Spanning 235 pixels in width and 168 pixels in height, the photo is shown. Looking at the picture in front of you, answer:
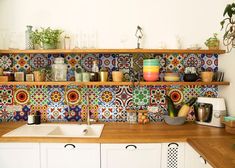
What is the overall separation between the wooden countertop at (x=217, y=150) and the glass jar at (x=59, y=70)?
149 centimetres

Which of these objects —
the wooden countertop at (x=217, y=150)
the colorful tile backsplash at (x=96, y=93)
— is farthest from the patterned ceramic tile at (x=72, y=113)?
the wooden countertop at (x=217, y=150)

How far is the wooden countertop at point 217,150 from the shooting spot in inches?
51.1

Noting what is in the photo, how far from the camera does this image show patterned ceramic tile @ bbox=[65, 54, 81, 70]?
239 cm

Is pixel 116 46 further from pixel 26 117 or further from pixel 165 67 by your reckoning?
pixel 26 117

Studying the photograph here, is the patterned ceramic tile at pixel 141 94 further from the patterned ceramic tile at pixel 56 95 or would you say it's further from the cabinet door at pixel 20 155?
the cabinet door at pixel 20 155

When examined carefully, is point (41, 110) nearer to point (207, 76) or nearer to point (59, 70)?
point (59, 70)

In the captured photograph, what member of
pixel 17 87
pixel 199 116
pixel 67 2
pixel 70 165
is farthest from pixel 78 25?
pixel 199 116

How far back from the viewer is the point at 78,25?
238 centimetres

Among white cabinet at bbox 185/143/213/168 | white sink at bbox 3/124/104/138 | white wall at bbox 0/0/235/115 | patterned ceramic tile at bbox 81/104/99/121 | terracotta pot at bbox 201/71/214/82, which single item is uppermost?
white wall at bbox 0/0/235/115

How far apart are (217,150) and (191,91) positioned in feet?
3.32

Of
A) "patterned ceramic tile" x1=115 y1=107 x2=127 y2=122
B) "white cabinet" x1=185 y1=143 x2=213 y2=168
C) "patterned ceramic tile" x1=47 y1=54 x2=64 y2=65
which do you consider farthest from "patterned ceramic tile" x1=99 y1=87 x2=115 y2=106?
"white cabinet" x1=185 y1=143 x2=213 y2=168

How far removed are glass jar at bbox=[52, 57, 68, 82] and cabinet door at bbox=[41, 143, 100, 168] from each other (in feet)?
2.56

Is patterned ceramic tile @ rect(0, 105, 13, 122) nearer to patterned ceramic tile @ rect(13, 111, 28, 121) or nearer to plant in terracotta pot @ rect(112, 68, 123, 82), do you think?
patterned ceramic tile @ rect(13, 111, 28, 121)

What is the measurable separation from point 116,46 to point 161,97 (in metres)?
0.83
